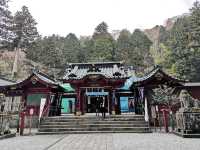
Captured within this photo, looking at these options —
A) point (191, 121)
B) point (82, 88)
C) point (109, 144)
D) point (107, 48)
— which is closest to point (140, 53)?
point (107, 48)

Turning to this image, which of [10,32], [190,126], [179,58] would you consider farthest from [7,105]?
[179,58]

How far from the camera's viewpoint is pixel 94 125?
15.5m

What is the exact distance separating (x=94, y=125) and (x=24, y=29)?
3642 centimetres

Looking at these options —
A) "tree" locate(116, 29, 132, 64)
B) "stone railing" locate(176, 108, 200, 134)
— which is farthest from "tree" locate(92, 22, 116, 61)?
"stone railing" locate(176, 108, 200, 134)

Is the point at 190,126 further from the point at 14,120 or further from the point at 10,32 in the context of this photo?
the point at 10,32

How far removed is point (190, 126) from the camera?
11.3 meters

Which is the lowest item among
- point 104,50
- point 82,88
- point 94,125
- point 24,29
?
point 94,125

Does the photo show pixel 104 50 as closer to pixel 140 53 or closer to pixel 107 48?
pixel 107 48

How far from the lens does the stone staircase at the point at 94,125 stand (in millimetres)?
14930

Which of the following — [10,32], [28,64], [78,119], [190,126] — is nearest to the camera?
[190,126]

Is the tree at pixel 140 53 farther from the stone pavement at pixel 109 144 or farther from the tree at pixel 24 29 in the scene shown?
the stone pavement at pixel 109 144

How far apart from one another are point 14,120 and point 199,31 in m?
36.7

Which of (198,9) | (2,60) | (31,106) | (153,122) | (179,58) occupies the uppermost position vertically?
(198,9)

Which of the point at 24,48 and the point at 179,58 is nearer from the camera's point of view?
the point at 179,58
